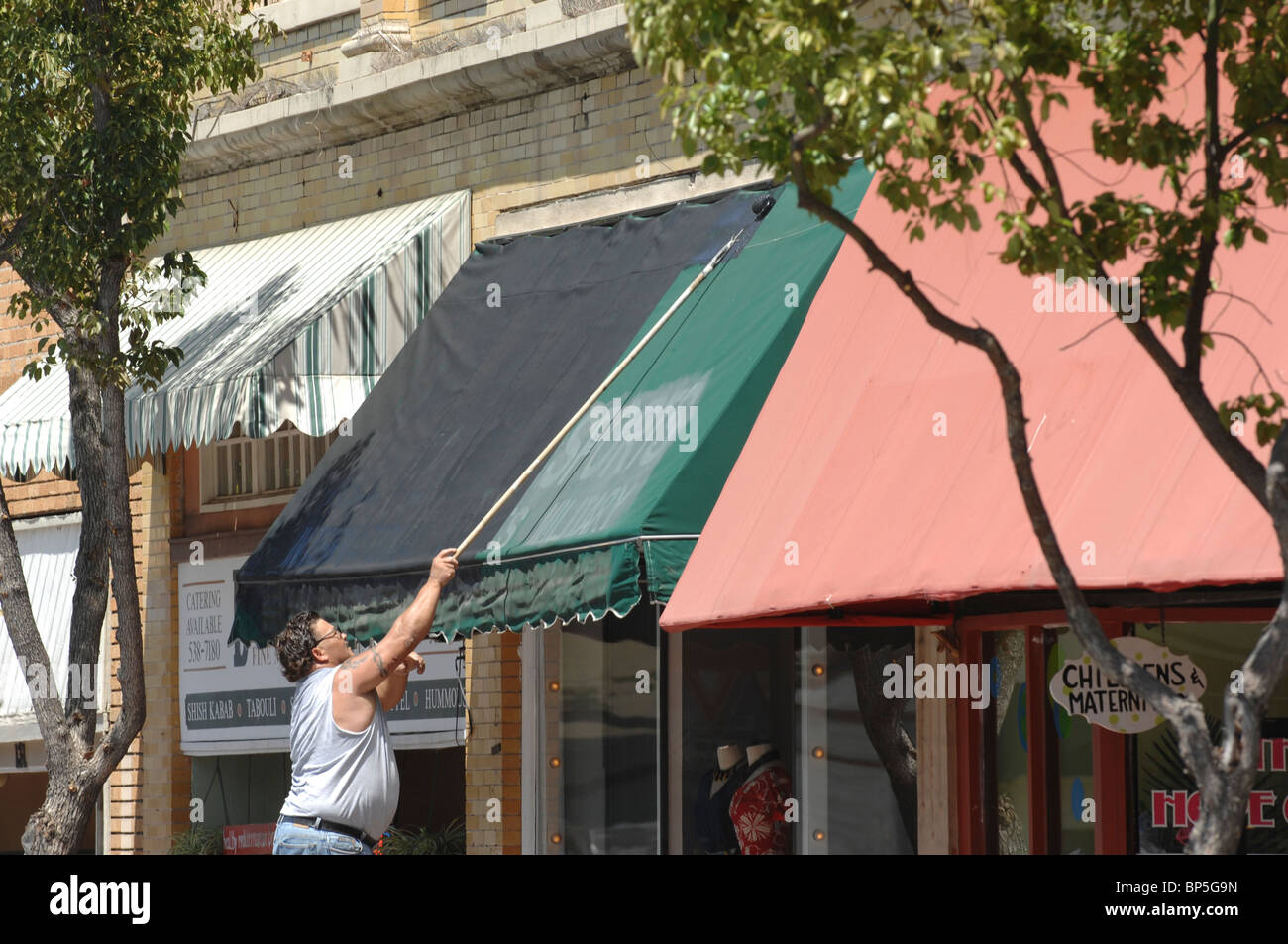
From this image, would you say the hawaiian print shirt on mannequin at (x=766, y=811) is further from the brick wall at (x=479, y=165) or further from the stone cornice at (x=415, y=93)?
the stone cornice at (x=415, y=93)

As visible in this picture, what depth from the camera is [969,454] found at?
27.1 feet

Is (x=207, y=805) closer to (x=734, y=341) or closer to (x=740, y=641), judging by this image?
(x=740, y=641)

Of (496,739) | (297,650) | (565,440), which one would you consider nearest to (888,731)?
(565,440)

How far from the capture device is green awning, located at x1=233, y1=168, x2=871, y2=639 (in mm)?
9430

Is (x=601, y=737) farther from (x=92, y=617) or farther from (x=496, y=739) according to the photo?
(x=92, y=617)

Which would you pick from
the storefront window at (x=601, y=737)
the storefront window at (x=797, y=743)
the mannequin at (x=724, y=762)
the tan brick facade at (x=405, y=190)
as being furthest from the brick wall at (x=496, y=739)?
the mannequin at (x=724, y=762)

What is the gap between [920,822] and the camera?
413 inches

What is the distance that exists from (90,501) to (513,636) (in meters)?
2.69

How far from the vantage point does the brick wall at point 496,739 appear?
1229 cm

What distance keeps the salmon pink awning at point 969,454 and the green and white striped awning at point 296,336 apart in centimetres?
366

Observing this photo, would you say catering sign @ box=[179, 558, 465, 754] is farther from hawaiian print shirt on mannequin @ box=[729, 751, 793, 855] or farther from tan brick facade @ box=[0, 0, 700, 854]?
hawaiian print shirt on mannequin @ box=[729, 751, 793, 855]

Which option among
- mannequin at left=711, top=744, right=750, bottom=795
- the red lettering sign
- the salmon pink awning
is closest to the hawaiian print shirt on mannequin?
mannequin at left=711, top=744, right=750, bottom=795

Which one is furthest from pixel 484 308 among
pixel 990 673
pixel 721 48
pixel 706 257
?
pixel 721 48

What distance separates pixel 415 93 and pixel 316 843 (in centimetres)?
647
